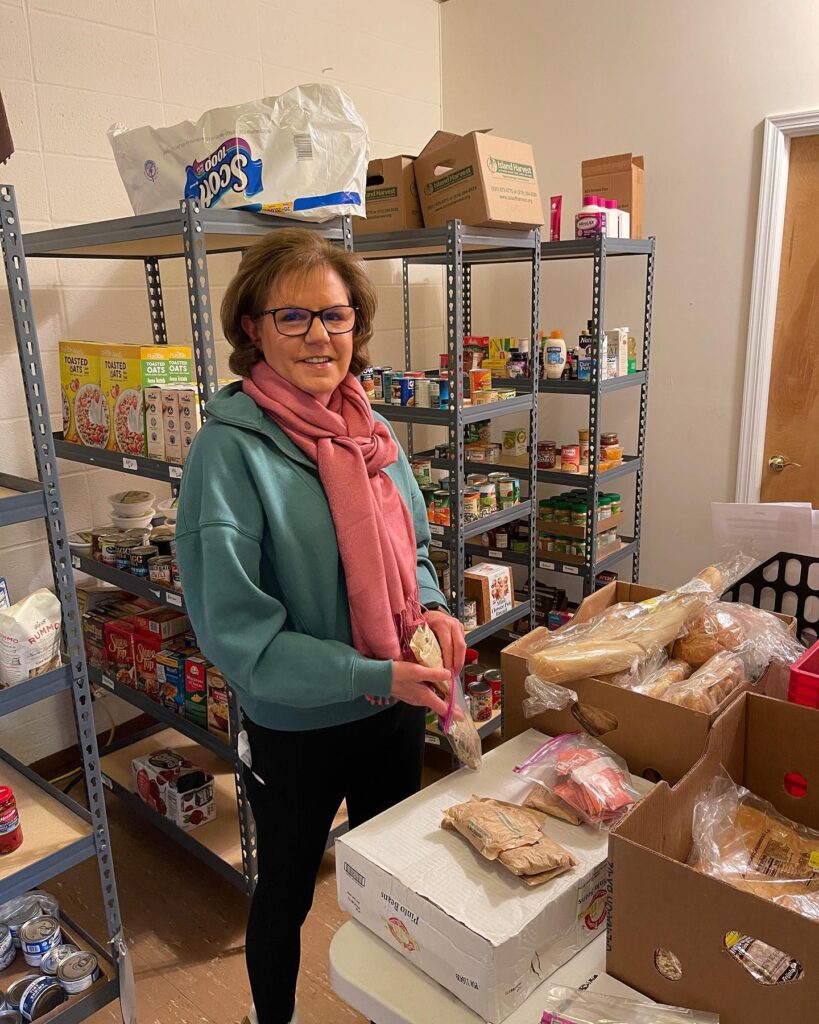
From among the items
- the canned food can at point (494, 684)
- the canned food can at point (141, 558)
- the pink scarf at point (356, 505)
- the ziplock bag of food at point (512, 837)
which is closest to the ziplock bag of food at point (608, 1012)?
the ziplock bag of food at point (512, 837)

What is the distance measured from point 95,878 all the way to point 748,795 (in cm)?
204

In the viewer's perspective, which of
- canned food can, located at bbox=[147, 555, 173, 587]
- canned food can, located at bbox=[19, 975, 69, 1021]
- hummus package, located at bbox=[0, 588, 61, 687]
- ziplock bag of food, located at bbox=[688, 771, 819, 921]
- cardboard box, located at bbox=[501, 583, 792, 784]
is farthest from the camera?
canned food can, located at bbox=[147, 555, 173, 587]

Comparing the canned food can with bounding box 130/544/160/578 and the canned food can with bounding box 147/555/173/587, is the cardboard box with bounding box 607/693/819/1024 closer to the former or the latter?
the canned food can with bounding box 147/555/173/587

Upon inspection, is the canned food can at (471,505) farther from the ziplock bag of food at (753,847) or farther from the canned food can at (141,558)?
the ziplock bag of food at (753,847)

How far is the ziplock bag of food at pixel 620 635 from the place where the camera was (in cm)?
125

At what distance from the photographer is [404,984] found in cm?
89

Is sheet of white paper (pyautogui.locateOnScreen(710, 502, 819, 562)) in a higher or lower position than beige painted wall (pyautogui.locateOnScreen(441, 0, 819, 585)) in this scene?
lower

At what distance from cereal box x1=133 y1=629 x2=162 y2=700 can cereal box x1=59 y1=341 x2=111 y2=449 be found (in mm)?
606

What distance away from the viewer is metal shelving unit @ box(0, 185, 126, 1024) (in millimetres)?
1471

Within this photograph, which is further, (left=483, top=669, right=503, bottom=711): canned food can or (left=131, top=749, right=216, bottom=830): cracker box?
(left=483, top=669, right=503, bottom=711): canned food can

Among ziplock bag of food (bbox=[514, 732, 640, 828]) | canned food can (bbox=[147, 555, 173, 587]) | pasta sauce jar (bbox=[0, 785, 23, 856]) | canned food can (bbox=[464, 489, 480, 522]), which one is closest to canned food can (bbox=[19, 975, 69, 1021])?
pasta sauce jar (bbox=[0, 785, 23, 856])

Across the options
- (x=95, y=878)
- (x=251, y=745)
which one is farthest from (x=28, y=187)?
(x=95, y=878)

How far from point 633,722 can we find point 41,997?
4.77 ft

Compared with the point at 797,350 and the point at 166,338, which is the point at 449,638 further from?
the point at 797,350
